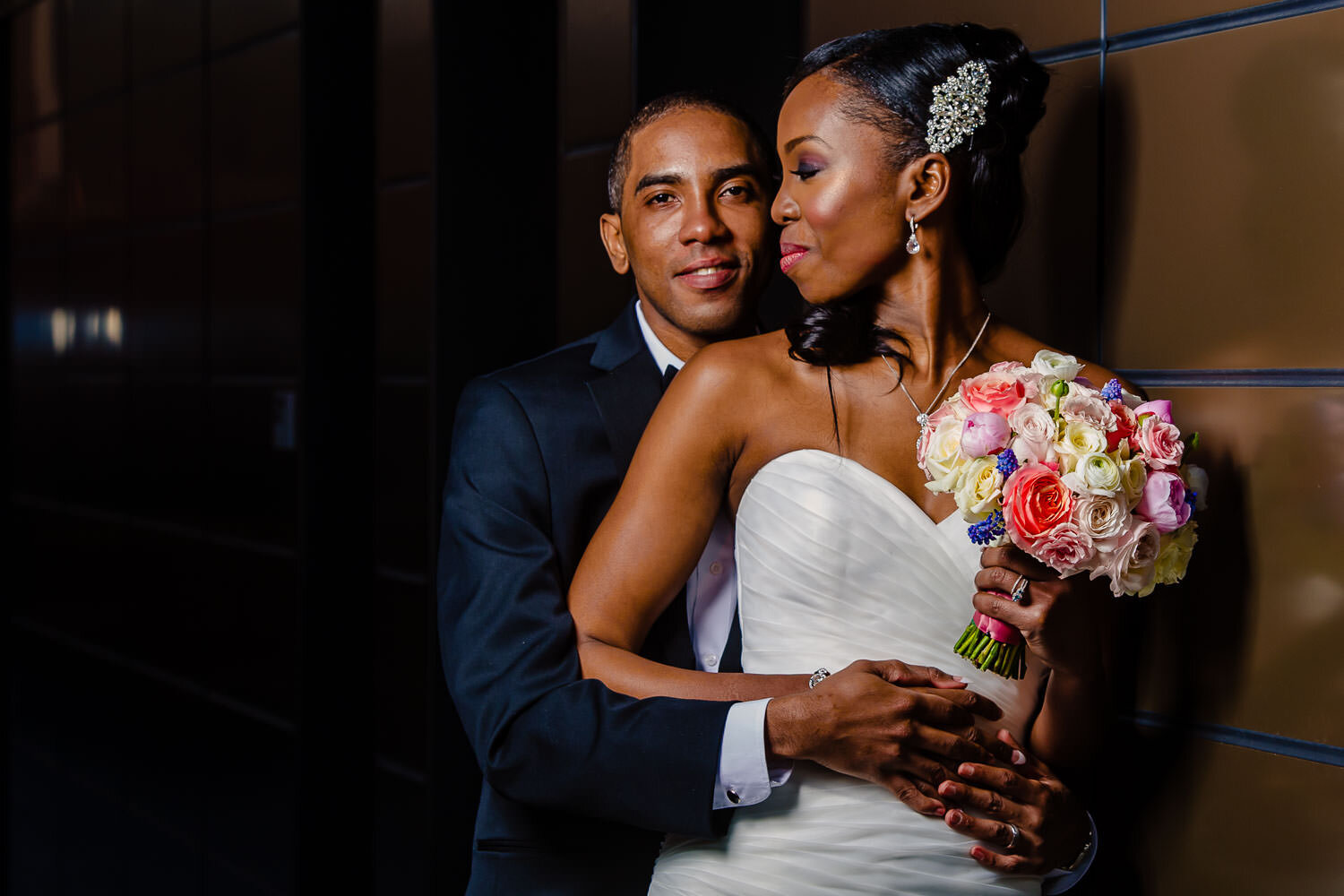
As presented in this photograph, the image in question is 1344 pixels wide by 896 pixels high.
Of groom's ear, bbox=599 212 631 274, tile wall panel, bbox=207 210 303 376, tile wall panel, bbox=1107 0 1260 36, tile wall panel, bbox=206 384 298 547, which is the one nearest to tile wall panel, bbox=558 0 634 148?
groom's ear, bbox=599 212 631 274

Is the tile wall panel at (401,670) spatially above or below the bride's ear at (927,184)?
below

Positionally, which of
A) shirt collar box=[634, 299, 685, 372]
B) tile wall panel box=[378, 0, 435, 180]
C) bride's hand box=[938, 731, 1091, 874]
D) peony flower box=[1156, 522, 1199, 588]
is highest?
tile wall panel box=[378, 0, 435, 180]

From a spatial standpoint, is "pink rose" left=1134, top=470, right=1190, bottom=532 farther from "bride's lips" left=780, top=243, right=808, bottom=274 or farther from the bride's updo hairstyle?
"bride's lips" left=780, top=243, right=808, bottom=274

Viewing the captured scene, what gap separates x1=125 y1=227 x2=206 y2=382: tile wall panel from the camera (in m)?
4.88

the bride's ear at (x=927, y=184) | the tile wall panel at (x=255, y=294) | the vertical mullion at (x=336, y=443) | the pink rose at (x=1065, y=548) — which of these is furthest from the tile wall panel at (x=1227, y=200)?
the tile wall panel at (x=255, y=294)

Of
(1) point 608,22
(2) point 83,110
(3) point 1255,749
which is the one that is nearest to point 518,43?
(1) point 608,22

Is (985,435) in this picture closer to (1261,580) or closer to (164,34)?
(1261,580)

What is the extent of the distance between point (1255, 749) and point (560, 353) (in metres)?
1.36

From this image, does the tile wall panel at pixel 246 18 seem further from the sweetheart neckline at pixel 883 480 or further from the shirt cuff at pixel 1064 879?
the shirt cuff at pixel 1064 879

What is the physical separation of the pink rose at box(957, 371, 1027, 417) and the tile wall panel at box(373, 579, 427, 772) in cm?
252

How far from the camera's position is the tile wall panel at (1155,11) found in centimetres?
184

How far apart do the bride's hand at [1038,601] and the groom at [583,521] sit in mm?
469

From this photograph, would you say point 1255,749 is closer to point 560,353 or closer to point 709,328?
point 709,328

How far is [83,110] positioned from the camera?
19.0ft
